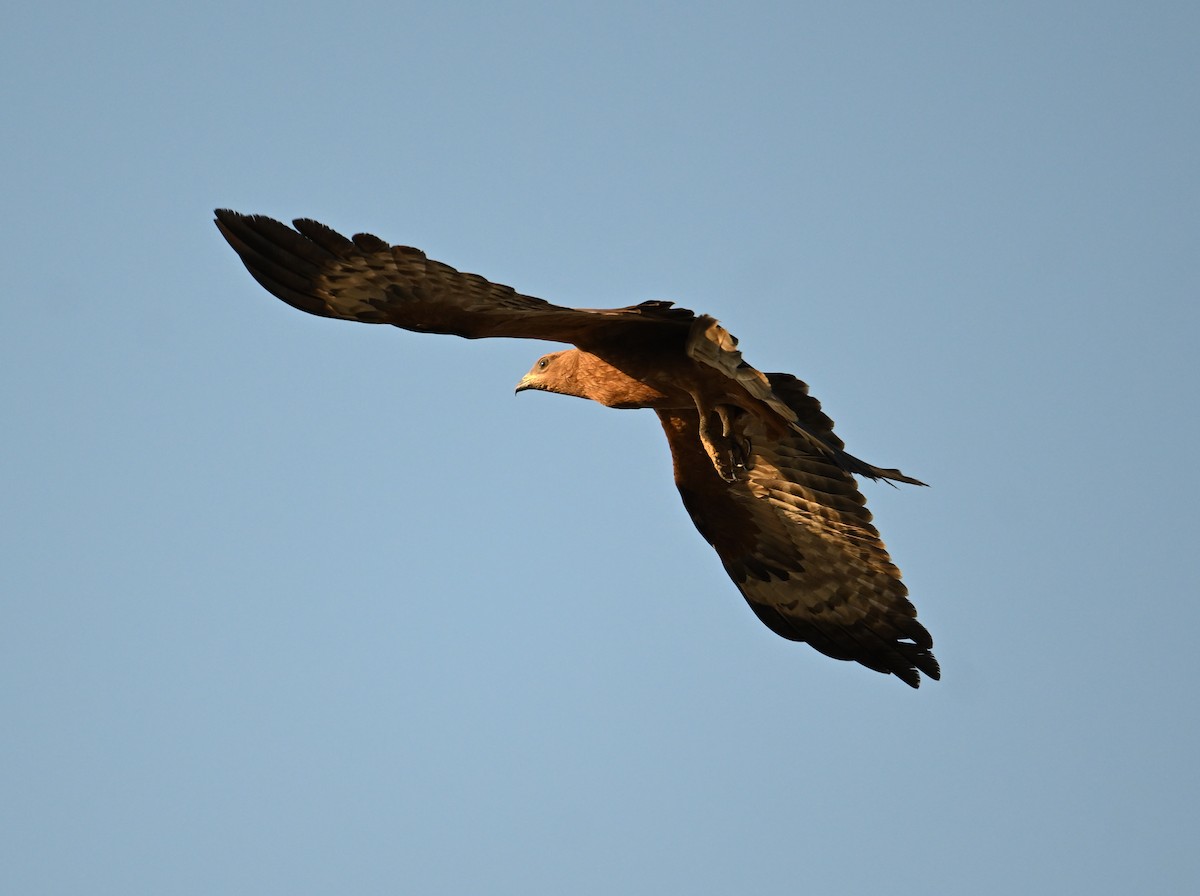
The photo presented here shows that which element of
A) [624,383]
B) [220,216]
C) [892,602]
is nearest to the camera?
[220,216]

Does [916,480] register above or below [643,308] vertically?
below

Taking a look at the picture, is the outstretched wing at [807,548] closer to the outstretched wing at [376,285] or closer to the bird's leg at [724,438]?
the bird's leg at [724,438]

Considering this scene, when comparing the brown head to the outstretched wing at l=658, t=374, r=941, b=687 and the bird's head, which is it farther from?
the outstretched wing at l=658, t=374, r=941, b=687

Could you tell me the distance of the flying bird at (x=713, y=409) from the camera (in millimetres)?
8617

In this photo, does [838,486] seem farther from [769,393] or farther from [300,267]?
[300,267]

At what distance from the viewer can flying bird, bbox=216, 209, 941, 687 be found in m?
8.62

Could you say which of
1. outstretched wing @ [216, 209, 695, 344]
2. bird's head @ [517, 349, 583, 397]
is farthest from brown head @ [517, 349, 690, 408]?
outstretched wing @ [216, 209, 695, 344]

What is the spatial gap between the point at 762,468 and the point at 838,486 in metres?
0.51

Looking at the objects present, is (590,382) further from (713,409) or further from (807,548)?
(807,548)


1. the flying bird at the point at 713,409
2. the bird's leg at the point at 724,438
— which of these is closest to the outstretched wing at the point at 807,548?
the flying bird at the point at 713,409

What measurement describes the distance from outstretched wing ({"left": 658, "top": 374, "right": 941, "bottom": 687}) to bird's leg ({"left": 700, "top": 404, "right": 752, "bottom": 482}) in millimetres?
702

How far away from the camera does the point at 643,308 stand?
342 inches

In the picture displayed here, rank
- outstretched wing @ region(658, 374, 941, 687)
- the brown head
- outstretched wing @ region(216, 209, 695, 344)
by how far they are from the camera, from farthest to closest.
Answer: outstretched wing @ region(658, 374, 941, 687), the brown head, outstretched wing @ region(216, 209, 695, 344)

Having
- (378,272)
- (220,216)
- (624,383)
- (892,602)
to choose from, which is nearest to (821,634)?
(892,602)
